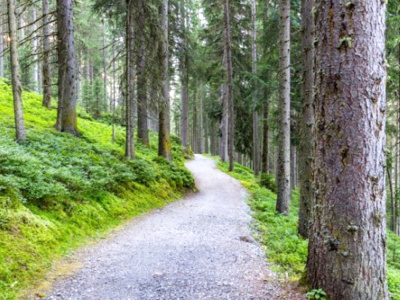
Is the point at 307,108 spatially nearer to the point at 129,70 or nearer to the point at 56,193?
the point at 56,193

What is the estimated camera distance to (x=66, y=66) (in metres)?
10.3

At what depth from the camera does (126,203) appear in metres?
7.68

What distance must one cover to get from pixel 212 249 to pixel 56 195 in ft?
10.5

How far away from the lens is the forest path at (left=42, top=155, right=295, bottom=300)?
360 cm

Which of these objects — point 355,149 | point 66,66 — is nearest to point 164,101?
point 66,66

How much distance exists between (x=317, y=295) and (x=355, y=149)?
1.53 m

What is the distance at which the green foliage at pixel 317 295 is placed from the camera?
9.70 feet

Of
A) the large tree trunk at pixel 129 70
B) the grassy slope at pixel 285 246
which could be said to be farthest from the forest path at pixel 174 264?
the large tree trunk at pixel 129 70

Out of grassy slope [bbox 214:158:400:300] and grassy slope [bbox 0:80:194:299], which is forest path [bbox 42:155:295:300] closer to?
grassy slope [bbox 214:158:400:300]

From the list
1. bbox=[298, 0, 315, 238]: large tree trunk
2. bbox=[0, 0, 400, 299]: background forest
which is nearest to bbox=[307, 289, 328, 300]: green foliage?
bbox=[0, 0, 400, 299]: background forest

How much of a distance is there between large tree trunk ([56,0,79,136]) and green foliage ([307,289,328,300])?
9903mm

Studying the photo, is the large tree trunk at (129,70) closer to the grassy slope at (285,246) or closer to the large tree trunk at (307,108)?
the grassy slope at (285,246)

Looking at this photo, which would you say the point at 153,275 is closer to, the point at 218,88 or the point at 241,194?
the point at 241,194

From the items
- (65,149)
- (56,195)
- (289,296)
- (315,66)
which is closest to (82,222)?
(56,195)
